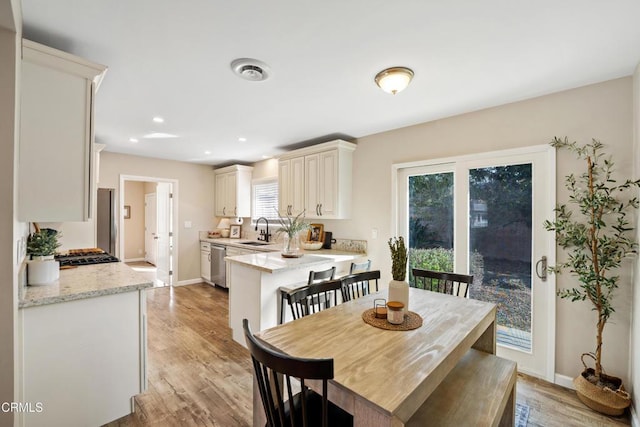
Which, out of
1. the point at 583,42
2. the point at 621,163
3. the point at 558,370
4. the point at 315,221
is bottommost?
the point at 558,370

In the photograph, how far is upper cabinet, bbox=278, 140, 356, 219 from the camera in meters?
3.78

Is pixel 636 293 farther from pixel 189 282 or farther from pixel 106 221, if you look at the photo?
pixel 106 221

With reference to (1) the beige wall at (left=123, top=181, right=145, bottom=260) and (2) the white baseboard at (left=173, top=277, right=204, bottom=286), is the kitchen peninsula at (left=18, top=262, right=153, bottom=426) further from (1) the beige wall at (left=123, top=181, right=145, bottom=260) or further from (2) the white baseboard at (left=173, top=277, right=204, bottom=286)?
(1) the beige wall at (left=123, top=181, right=145, bottom=260)

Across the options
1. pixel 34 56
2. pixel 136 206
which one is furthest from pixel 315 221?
pixel 136 206

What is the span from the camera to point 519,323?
8.69 ft

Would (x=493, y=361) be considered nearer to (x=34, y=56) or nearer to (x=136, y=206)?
(x=34, y=56)

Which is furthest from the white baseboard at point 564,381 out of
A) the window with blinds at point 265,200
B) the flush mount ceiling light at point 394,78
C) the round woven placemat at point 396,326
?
the window with blinds at point 265,200

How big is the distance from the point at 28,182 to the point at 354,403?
2.07 meters

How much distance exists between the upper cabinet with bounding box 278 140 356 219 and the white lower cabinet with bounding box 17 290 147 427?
7.83 ft

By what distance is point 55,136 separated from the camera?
5.68 ft

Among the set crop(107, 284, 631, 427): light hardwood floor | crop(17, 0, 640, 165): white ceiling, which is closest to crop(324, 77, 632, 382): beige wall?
crop(17, 0, 640, 165): white ceiling

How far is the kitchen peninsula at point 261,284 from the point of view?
2.72 m

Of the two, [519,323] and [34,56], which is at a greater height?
[34,56]

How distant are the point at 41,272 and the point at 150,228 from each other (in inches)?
245
